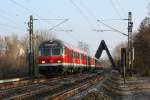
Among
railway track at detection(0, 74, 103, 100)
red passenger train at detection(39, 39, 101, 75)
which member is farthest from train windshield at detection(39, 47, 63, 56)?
railway track at detection(0, 74, 103, 100)

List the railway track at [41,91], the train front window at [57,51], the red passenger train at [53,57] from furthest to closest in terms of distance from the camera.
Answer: the train front window at [57,51] → the red passenger train at [53,57] → the railway track at [41,91]

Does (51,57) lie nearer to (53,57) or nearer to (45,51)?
(53,57)

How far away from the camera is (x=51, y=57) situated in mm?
44469

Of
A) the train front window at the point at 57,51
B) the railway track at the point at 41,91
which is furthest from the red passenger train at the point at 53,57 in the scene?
the railway track at the point at 41,91

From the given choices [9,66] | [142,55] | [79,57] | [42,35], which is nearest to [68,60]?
[79,57]

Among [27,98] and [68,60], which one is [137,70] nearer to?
[68,60]

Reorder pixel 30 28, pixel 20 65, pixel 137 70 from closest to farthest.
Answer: pixel 30 28
pixel 137 70
pixel 20 65

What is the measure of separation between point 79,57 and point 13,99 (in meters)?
37.7

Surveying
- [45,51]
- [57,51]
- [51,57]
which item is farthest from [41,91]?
[45,51]

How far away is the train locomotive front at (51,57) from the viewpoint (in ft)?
145

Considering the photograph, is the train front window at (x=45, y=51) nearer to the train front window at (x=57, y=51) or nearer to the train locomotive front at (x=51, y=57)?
the train locomotive front at (x=51, y=57)

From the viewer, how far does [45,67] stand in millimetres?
44375

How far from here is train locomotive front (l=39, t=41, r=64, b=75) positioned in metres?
44.2

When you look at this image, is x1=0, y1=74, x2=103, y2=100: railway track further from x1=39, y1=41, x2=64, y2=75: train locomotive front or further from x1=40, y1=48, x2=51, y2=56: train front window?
x1=40, y1=48, x2=51, y2=56: train front window
